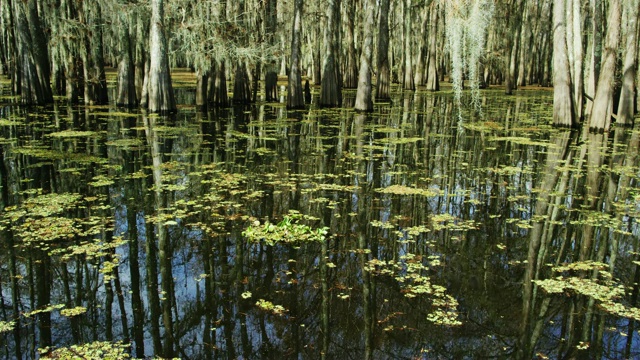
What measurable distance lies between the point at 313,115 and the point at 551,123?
7.42 meters

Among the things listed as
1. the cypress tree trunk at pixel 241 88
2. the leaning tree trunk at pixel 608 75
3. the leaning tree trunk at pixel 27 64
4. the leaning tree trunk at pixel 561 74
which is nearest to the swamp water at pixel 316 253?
the leaning tree trunk at pixel 608 75

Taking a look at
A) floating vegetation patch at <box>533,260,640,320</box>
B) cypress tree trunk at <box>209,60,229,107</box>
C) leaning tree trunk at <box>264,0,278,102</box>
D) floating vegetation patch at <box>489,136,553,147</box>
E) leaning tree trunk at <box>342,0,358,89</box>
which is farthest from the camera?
leaning tree trunk at <box>342,0,358,89</box>

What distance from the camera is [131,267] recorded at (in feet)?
14.1

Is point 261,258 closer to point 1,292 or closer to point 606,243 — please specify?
point 1,292

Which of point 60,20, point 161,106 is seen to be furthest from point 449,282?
point 60,20

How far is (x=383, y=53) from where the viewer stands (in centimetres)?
2006

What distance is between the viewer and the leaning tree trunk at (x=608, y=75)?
1275 cm

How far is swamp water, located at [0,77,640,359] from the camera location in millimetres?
3328

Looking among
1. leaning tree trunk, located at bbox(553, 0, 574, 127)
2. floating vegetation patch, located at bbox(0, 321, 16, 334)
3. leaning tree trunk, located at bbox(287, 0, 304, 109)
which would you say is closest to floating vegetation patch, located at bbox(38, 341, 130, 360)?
floating vegetation patch, located at bbox(0, 321, 16, 334)

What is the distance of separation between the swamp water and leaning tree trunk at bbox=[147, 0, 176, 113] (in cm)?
587

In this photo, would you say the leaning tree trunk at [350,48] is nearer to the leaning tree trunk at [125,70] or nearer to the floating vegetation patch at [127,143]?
the leaning tree trunk at [125,70]

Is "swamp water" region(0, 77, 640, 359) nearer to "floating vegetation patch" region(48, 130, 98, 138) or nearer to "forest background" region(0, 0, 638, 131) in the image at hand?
"floating vegetation patch" region(48, 130, 98, 138)

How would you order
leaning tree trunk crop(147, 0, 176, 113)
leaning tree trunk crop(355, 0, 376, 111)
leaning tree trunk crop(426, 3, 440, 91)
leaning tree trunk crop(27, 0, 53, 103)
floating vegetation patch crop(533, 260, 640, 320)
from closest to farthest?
floating vegetation patch crop(533, 260, 640, 320), leaning tree trunk crop(147, 0, 176, 113), leaning tree trunk crop(27, 0, 53, 103), leaning tree trunk crop(355, 0, 376, 111), leaning tree trunk crop(426, 3, 440, 91)

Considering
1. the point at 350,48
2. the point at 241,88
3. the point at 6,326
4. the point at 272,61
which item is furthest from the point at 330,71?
the point at 6,326
